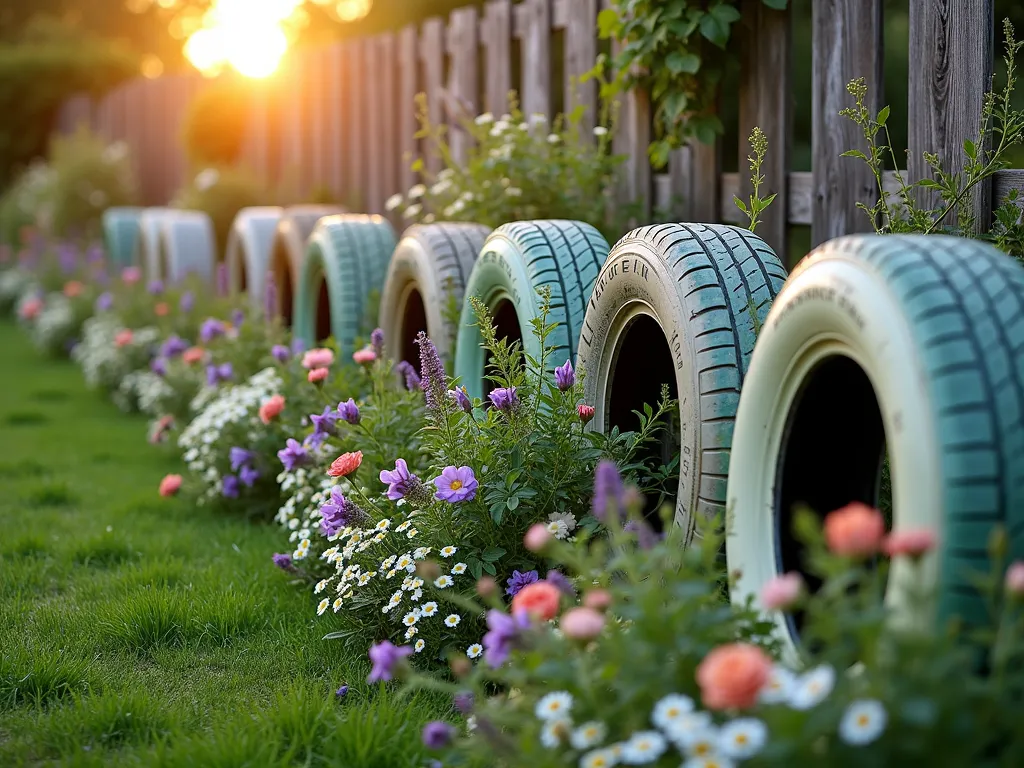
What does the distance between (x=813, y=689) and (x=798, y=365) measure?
85 cm

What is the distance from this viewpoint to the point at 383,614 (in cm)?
285

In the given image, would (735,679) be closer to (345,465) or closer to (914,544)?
(914,544)

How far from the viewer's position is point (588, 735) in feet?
5.41

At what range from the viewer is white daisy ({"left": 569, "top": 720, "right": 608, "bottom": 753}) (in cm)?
164

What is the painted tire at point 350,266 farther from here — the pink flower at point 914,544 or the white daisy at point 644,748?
the pink flower at point 914,544

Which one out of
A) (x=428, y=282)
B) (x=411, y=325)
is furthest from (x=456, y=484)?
(x=411, y=325)

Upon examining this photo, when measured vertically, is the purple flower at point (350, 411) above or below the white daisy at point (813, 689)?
above

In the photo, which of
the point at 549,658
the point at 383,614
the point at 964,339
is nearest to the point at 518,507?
the point at 383,614

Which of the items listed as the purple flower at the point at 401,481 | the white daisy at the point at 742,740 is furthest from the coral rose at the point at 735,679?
the purple flower at the point at 401,481

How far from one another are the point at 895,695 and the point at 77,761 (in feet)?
5.27

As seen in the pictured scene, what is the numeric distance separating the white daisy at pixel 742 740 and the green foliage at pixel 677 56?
284 centimetres

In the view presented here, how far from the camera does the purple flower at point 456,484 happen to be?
101 inches

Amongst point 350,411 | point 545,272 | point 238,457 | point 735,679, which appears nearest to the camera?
point 735,679

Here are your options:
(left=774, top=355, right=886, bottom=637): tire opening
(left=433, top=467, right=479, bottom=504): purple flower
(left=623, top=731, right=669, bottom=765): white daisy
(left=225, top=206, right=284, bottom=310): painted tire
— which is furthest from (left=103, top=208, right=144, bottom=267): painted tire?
(left=623, top=731, right=669, bottom=765): white daisy
